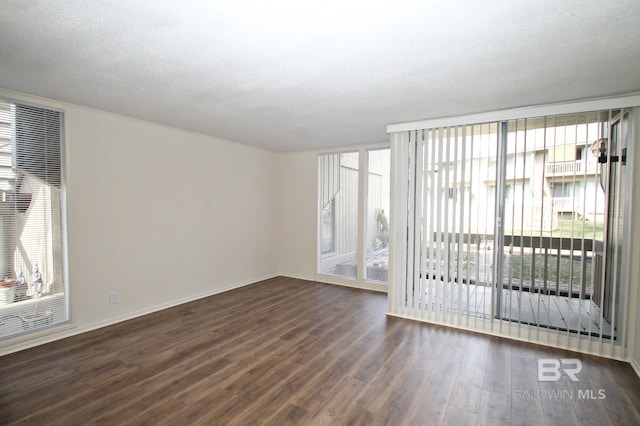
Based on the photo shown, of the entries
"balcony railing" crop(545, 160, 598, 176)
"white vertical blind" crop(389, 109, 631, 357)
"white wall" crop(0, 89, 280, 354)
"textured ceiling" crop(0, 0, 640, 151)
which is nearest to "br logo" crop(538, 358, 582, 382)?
"white vertical blind" crop(389, 109, 631, 357)

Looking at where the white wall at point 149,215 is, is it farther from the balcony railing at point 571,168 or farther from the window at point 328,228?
the balcony railing at point 571,168

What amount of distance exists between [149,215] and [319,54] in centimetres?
312

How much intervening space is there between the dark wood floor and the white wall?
1.77 ft

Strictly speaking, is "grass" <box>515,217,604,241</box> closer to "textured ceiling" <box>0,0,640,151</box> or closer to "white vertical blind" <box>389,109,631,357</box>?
"white vertical blind" <box>389,109,631,357</box>

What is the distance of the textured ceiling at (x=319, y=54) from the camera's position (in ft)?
5.40

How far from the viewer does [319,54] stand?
2111 mm

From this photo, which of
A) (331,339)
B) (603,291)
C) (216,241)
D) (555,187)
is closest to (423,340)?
(331,339)

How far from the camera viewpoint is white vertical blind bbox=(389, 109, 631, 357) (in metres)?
2.99

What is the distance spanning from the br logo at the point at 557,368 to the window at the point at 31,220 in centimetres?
474

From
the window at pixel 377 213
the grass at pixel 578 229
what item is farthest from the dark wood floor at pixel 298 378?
the window at pixel 377 213

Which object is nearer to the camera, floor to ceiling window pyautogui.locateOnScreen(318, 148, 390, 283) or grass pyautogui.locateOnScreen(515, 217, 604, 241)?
grass pyautogui.locateOnScreen(515, 217, 604, 241)

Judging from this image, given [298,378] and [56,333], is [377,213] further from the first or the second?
[56,333]

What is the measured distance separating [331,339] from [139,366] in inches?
71.2

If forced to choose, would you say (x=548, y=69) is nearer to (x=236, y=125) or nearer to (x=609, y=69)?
(x=609, y=69)
